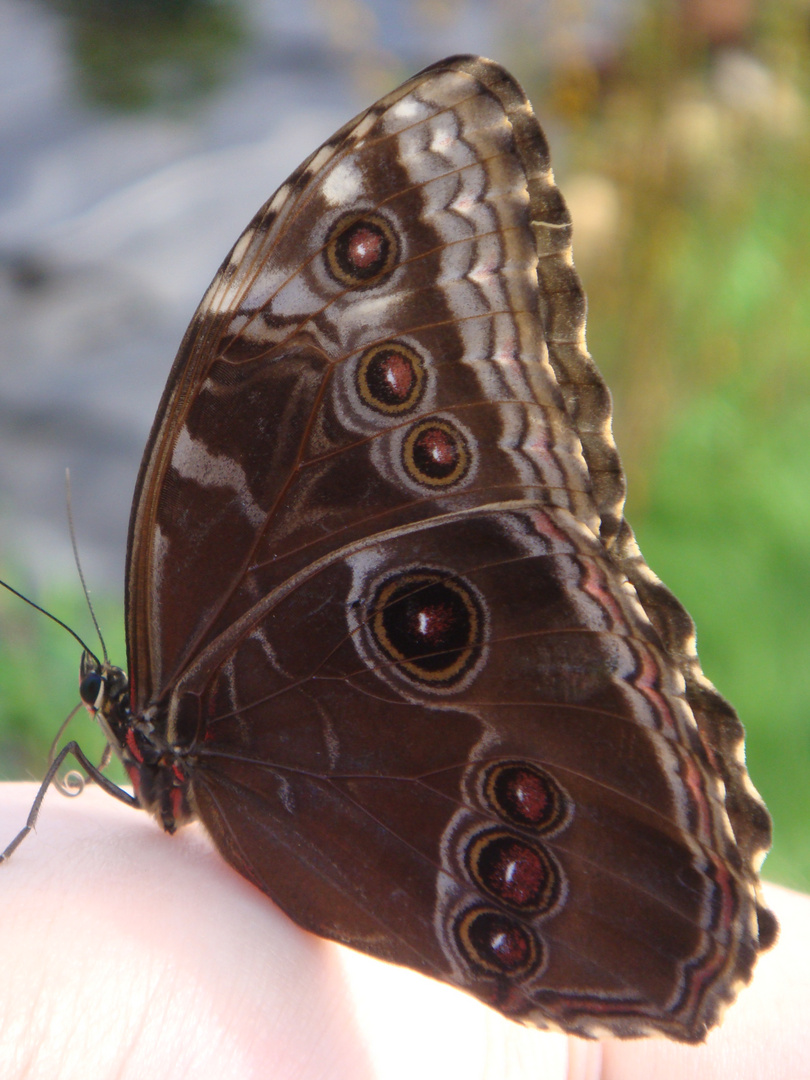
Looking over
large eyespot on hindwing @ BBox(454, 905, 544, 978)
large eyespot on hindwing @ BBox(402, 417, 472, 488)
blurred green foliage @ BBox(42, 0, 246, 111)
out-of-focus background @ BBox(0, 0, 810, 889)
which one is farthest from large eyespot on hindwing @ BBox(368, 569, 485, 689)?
blurred green foliage @ BBox(42, 0, 246, 111)

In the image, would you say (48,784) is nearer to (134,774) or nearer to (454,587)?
(134,774)

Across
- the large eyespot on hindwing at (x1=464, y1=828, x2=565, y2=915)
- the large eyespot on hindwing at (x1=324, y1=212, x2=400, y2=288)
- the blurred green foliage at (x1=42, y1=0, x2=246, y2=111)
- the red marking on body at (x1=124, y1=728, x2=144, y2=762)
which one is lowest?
the large eyespot on hindwing at (x1=464, y1=828, x2=565, y2=915)

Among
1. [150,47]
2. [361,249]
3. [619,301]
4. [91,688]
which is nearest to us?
[361,249]

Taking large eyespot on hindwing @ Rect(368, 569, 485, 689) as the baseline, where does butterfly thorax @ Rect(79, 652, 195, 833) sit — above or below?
below

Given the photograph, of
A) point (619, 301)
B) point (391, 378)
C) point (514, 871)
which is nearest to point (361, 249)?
point (391, 378)

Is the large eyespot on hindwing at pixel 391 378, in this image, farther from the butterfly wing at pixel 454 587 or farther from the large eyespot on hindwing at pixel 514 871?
the large eyespot on hindwing at pixel 514 871

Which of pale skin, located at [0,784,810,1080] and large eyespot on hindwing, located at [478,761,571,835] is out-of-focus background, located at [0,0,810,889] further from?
large eyespot on hindwing, located at [478,761,571,835]
